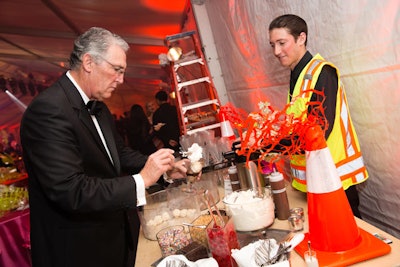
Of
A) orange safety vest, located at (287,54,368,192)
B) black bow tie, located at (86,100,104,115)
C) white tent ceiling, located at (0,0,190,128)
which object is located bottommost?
orange safety vest, located at (287,54,368,192)

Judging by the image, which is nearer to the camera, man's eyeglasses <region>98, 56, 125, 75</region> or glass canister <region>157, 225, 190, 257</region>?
glass canister <region>157, 225, 190, 257</region>

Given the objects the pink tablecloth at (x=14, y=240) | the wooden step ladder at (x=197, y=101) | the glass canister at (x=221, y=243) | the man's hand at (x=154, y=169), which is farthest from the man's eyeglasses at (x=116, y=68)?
the pink tablecloth at (x=14, y=240)

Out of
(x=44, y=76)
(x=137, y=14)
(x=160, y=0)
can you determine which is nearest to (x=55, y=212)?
(x=160, y=0)

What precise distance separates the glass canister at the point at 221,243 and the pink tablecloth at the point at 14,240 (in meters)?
2.60

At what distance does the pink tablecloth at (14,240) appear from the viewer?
3.05 meters

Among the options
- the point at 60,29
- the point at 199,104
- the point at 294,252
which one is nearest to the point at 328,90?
the point at 294,252

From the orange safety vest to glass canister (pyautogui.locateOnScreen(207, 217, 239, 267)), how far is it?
Result: 685mm

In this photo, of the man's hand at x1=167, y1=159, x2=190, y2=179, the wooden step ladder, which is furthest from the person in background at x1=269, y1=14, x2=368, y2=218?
the wooden step ladder

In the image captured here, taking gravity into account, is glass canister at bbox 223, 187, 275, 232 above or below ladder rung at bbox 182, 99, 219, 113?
below

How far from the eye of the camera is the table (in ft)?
3.42

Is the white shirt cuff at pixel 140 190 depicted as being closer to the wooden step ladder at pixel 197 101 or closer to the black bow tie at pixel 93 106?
the black bow tie at pixel 93 106

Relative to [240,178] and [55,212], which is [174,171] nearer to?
[240,178]

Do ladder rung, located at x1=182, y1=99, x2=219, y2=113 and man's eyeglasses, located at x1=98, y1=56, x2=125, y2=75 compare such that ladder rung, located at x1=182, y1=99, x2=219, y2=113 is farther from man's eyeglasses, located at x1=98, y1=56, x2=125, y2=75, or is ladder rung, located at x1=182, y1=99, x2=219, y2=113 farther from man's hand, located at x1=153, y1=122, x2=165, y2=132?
man's eyeglasses, located at x1=98, y1=56, x2=125, y2=75

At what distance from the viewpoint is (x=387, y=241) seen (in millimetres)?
1118
